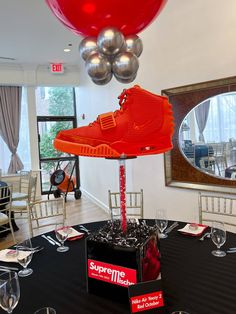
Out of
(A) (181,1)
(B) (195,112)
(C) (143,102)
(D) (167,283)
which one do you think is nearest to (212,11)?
(A) (181,1)

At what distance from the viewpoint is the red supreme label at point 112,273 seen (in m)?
1.16

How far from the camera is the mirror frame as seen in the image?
2.85 m

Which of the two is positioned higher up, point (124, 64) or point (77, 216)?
point (124, 64)

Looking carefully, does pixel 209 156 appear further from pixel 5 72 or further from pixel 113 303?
pixel 5 72

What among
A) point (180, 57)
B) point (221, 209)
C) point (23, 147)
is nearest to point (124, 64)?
point (180, 57)

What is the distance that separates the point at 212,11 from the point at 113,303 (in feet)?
9.40

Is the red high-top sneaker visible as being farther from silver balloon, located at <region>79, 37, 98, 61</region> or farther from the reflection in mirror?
the reflection in mirror

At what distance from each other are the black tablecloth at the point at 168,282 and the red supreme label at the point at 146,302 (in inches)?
3.5

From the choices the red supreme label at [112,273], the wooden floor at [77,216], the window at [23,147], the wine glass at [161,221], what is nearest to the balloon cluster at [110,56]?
the wine glass at [161,221]

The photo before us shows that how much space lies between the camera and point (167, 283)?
1330mm

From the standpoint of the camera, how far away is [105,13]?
66.9 inches

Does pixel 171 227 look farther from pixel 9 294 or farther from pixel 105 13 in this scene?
pixel 105 13

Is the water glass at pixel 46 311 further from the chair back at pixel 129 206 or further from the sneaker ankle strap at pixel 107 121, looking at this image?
the chair back at pixel 129 206

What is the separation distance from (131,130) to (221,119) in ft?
6.63
